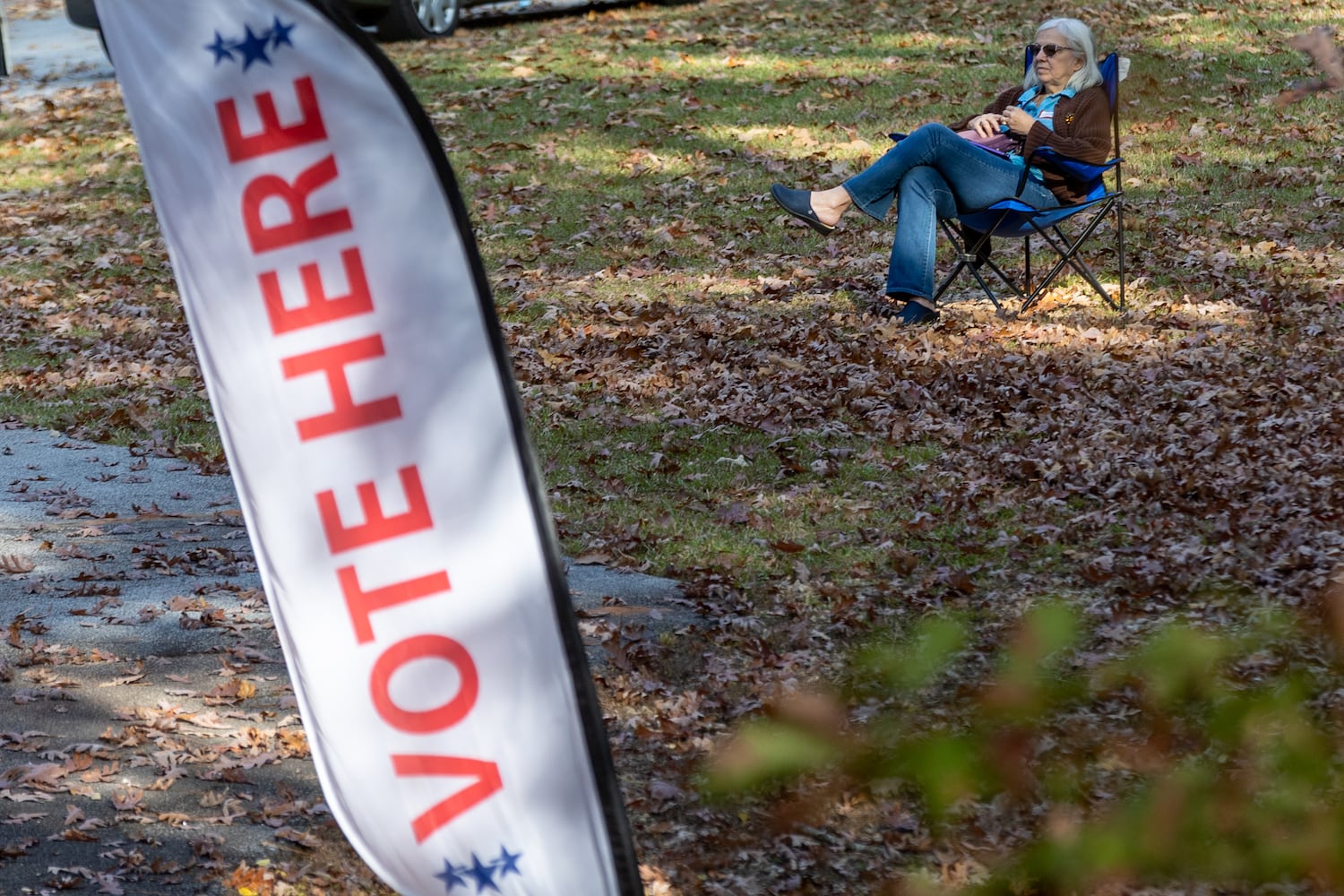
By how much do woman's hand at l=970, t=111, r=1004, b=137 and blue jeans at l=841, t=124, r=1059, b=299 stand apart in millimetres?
170

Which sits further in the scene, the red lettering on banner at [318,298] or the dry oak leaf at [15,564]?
the dry oak leaf at [15,564]

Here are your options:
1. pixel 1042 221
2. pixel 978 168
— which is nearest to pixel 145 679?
pixel 978 168

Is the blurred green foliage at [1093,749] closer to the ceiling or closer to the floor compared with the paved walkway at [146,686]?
closer to the floor

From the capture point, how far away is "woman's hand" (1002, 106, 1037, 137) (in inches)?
278

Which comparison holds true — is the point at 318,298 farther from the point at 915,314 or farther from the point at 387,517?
the point at 915,314

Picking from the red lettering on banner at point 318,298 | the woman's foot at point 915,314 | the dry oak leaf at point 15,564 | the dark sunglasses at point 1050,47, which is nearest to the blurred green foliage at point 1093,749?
the red lettering on banner at point 318,298

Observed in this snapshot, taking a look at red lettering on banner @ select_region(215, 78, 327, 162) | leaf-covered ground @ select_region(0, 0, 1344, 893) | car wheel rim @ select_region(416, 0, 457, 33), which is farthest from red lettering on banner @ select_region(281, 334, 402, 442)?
car wheel rim @ select_region(416, 0, 457, 33)

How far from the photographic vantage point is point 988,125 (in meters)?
7.26

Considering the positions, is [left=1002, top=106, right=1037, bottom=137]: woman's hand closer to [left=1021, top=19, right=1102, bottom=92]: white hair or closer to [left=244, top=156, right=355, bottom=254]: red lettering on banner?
[left=1021, top=19, right=1102, bottom=92]: white hair

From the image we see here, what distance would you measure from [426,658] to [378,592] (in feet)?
0.46

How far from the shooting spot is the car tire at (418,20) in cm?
1352

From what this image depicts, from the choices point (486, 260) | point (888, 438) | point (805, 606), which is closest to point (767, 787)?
point (805, 606)

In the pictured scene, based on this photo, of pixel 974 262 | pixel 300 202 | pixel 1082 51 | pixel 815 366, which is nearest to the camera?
pixel 300 202

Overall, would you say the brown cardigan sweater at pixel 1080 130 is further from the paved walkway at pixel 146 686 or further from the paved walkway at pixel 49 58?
the paved walkway at pixel 49 58
